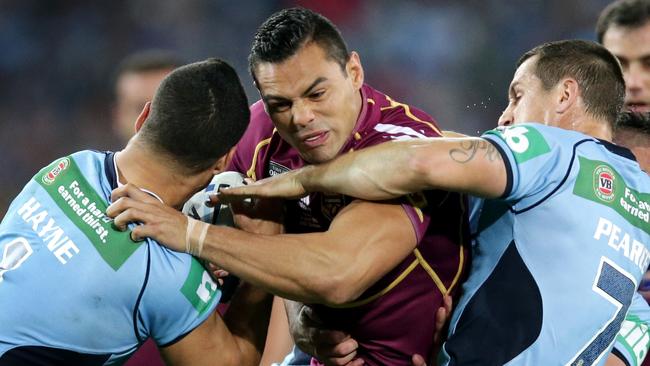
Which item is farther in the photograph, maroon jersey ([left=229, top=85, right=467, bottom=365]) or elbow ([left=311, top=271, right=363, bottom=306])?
maroon jersey ([left=229, top=85, right=467, bottom=365])

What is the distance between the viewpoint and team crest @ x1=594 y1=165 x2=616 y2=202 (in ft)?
10.7

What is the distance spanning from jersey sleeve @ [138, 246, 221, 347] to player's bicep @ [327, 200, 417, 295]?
49 cm

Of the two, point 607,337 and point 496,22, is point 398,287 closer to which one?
point 607,337

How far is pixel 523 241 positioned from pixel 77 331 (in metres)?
1.56

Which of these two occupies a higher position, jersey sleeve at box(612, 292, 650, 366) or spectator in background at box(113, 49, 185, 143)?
spectator in background at box(113, 49, 185, 143)

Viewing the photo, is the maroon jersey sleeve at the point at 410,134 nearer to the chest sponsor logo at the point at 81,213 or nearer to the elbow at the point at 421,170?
the elbow at the point at 421,170

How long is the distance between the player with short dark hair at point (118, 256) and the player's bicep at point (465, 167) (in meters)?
0.71

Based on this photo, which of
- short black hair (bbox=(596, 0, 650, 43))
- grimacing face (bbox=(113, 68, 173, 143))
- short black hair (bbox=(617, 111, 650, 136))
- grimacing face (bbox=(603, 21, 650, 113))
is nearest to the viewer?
short black hair (bbox=(617, 111, 650, 136))

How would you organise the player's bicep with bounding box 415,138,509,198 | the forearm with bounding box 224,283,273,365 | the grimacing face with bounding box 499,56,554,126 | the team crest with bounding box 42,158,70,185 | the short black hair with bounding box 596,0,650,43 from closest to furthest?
1. the player's bicep with bounding box 415,138,509,198
2. the team crest with bounding box 42,158,70,185
3. the forearm with bounding box 224,283,273,365
4. the grimacing face with bounding box 499,56,554,126
5. the short black hair with bounding box 596,0,650,43

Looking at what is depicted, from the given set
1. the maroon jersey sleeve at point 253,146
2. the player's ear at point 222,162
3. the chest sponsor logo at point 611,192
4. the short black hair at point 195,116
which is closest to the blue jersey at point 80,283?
the short black hair at point 195,116

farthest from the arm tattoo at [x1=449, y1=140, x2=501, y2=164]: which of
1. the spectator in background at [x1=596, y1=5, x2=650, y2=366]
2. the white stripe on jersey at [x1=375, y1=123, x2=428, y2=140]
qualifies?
the spectator in background at [x1=596, y1=5, x2=650, y2=366]

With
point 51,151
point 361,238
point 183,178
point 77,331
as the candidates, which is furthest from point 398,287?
point 51,151

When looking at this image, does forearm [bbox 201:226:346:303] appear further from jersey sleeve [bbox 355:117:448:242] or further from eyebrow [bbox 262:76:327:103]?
eyebrow [bbox 262:76:327:103]

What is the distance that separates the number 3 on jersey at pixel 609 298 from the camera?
3.32 meters
